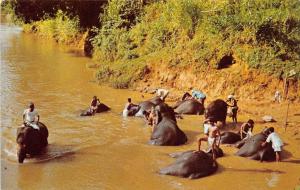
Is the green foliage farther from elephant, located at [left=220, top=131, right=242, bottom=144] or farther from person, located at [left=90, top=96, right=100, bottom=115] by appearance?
elephant, located at [left=220, top=131, right=242, bottom=144]

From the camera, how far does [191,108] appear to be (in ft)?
55.2

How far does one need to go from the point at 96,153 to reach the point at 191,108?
4813mm

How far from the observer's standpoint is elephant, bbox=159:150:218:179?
11312mm

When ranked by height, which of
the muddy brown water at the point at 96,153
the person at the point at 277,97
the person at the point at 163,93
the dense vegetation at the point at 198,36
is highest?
the dense vegetation at the point at 198,36

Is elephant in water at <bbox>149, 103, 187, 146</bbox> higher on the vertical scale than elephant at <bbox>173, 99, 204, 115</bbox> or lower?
lower

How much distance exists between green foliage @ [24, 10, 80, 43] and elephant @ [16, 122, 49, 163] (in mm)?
17100

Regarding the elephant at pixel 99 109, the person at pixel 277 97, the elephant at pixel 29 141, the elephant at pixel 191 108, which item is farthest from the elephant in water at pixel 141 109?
the elephant at pixel 29 141

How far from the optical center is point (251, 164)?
12.4m

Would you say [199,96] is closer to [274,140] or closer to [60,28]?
[274,140]

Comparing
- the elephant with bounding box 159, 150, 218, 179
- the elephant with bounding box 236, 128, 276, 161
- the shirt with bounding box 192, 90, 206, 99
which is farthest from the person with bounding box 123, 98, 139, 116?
the elephant with bounding box 159, 150, 218, 179

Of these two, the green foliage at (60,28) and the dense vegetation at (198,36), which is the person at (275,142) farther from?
the green foliage at (60,28)

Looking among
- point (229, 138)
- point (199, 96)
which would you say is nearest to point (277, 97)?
point (199, 96)

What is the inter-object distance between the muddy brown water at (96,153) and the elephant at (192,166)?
7.0 inches

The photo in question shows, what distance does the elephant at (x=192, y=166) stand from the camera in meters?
11.3
